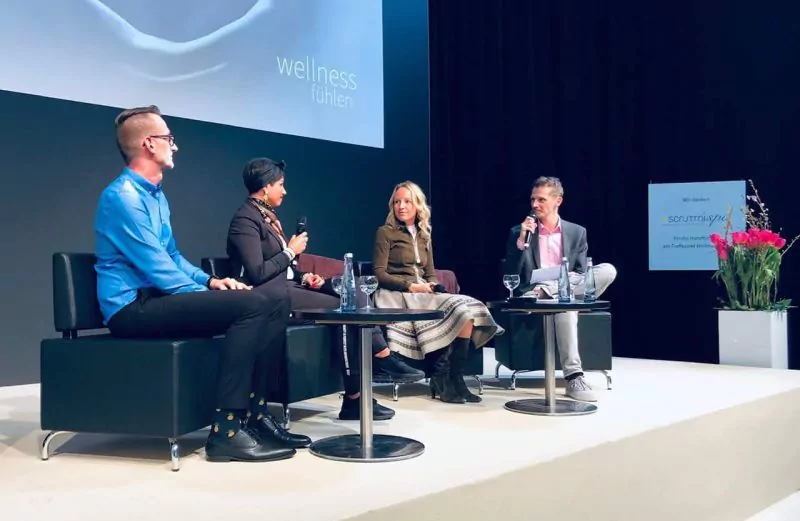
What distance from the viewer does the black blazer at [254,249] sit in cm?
313

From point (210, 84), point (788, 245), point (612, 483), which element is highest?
point (210, 84)

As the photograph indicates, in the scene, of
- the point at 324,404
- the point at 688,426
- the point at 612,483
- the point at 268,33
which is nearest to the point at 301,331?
the point at 324,404

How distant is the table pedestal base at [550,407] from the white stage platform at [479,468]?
0.07m

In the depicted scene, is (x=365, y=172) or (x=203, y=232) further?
(x=365, y=172)

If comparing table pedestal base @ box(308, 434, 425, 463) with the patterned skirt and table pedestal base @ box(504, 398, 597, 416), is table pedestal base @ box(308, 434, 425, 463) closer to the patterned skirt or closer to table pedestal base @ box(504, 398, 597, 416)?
table pedestal base @ box(504, 398, 597, 416)

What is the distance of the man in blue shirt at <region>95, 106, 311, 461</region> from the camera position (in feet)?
8.36

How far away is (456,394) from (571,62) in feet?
11.8

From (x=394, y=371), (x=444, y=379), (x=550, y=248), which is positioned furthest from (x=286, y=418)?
(x=550, y=248)

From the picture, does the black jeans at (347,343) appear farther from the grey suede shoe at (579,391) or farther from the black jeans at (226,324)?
the grey suede shoe at (579,391)

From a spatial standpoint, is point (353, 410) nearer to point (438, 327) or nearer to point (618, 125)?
point (438, 327)

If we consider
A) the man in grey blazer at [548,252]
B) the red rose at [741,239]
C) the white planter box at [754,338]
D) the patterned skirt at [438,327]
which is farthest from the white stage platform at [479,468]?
the red rose at [741,239]

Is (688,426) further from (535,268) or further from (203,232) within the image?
(203,232)

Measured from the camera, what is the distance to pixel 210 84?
485 cm

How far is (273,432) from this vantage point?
2.73m
